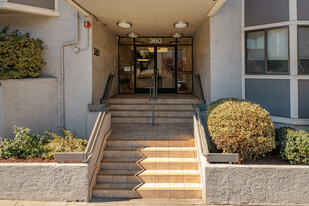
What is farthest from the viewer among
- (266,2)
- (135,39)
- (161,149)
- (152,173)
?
(135,39)

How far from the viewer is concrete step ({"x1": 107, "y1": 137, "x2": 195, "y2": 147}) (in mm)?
5793

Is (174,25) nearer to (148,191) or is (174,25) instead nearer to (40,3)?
(40,3)

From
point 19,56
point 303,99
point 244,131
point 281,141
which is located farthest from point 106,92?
point 303,99

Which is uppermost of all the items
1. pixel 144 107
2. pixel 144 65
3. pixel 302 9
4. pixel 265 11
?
pixel 265 11

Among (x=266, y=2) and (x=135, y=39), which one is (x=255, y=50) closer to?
(x=266, y=2)

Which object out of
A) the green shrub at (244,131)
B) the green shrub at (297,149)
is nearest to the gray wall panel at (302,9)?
the green shrub at (244,131)

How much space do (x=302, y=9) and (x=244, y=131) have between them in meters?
3.58

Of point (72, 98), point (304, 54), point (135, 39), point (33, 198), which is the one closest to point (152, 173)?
point (33, 198)

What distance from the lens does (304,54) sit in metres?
5.93

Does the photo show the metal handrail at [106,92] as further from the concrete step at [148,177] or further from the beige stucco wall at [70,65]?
the concrete step at [148,177]

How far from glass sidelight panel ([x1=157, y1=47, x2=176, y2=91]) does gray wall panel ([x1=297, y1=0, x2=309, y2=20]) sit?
578 cm

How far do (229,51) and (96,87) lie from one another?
4000 mm

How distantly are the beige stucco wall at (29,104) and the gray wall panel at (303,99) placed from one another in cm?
633

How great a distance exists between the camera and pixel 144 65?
1109 cm
